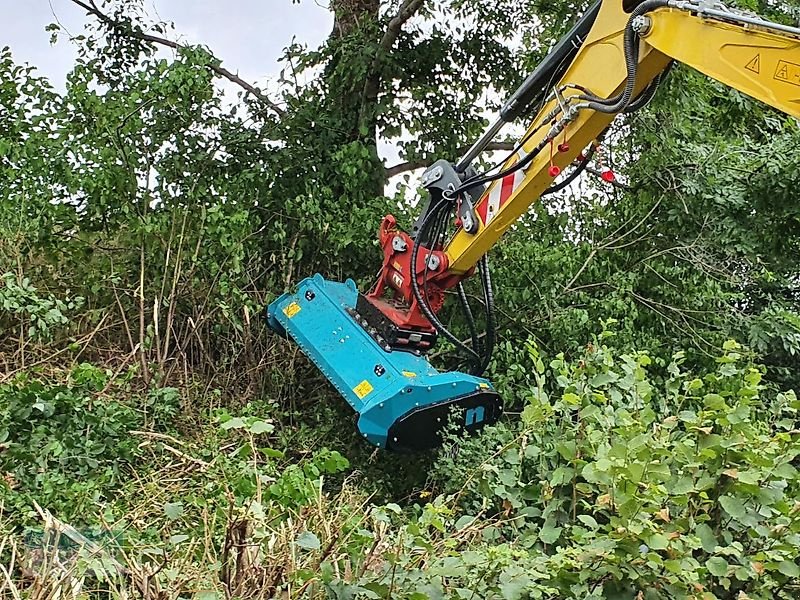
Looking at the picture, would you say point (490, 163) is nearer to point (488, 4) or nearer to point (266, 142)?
point (488, 4)

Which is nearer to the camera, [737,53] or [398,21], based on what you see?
[737,53]

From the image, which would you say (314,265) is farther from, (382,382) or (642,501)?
(642,501)

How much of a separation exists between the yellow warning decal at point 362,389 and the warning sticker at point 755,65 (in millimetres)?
2204

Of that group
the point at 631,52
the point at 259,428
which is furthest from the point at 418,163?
the point at 259,428

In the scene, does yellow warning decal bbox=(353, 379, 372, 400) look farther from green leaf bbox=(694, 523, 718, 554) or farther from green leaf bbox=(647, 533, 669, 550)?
green leaf bbox=(647, 533, 669, 550)

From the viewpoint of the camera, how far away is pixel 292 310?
187 inches

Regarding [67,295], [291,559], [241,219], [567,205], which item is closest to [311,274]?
[241,219]

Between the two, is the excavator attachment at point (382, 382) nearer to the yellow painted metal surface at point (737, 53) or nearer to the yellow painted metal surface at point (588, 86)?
the yellow painted metal surface at point (588, 86)

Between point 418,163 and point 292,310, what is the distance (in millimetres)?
1711

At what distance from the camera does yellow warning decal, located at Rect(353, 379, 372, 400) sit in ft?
13.7

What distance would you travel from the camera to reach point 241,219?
5055 mm

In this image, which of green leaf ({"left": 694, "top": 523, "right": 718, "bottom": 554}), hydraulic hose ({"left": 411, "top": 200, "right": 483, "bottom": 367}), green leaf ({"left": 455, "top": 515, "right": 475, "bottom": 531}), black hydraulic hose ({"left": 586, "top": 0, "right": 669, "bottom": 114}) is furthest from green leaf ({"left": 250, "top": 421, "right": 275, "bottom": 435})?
hydraulic hose ({"left": 411, "top": 200, "right": 483, "bottom": 367})

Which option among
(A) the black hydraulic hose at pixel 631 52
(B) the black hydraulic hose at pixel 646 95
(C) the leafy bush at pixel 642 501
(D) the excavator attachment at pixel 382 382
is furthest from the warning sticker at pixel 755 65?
(D) the excavator attachment at pixel 382 382

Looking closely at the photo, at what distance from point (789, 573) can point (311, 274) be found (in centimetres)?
375
